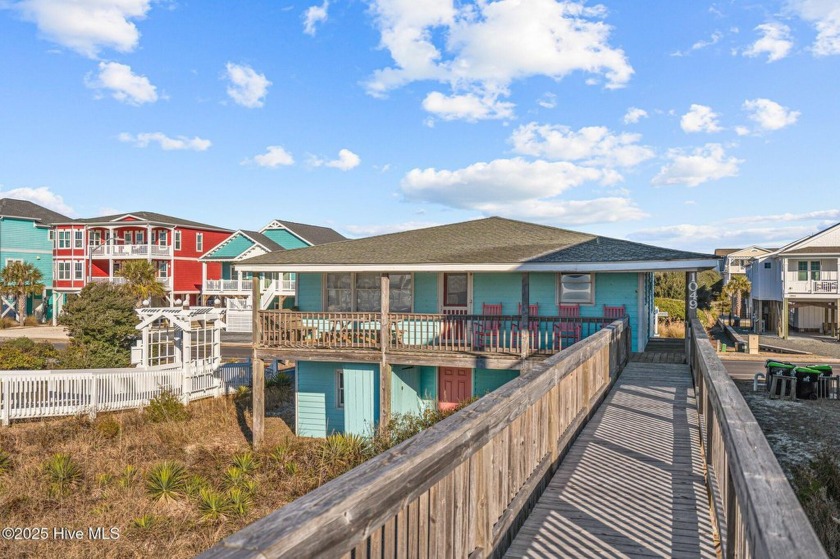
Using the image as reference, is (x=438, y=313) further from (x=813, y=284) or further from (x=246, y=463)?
(x=813, y=284)

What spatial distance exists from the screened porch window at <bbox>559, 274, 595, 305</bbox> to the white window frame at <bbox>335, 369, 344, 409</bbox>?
6556mm

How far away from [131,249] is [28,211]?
12.8 metres

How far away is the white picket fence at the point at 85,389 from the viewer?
53.3 ft

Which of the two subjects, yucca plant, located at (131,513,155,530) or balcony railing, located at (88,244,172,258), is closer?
yucca plant, located at (131,513,155,530)

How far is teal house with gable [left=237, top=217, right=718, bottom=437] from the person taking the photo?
14.3 metres

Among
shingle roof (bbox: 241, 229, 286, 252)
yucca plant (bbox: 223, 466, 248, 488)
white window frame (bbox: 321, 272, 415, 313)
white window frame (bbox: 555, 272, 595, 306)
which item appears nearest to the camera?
yucca plant (bbox: 223, 466, 248, 488)

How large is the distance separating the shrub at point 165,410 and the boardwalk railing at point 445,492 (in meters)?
13.8

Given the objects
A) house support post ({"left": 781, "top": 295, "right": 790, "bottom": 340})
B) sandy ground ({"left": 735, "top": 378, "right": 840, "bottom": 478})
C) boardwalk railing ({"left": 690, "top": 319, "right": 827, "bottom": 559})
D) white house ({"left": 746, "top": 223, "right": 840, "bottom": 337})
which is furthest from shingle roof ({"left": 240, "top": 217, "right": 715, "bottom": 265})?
white house ({"left": 746, "top": 223, "right": 840, "bottom": 337})

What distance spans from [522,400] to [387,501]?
7.08ft

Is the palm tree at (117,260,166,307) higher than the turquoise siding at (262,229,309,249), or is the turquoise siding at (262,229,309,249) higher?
the turquoise siding at (262,229,309,249)

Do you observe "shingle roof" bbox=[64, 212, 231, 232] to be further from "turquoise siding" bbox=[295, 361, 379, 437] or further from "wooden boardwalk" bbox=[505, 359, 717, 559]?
"wooden boardwalk" bbox=[505, 359, 717, 559]

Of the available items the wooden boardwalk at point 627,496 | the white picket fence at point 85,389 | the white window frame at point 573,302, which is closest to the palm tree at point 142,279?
the white picket fence at point 85,389

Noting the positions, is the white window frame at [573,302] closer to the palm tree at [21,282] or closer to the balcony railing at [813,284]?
the balcony railing at [813,284]

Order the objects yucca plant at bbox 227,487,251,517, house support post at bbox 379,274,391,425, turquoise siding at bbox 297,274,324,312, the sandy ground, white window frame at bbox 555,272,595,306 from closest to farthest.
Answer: the sandy ground
yucca plant at bbox 227,487,251,517
house support post at bbox 379,274,391,425
white window frame at bbox 555,272,595,306
turquoise siding at bbox 297,274,324,312
